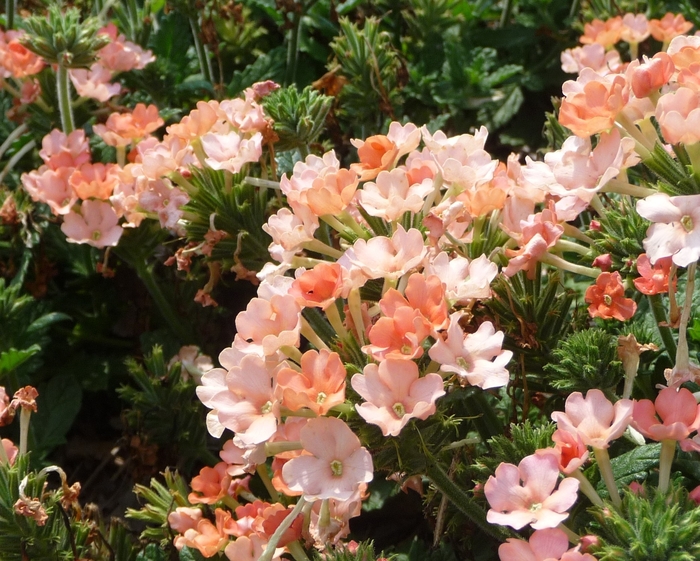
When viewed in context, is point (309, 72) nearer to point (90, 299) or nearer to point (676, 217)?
point (90, 299)

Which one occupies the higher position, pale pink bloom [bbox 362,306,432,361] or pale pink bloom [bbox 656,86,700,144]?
pale pink bloom [bbox 656,86,700,144]

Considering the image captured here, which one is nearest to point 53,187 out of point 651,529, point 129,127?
point 129,127

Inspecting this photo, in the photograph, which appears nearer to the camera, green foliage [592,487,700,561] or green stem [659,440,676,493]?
green foliage [592,487,700,561]

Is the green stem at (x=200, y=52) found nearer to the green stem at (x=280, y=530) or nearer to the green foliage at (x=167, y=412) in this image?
the green foliage at (x=167, y=412)

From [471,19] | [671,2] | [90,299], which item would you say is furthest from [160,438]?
[671,2]

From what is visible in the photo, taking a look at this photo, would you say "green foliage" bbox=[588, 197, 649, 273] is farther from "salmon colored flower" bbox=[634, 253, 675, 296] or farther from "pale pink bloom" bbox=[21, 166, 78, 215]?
"pale pink bloom" bbox=[21, 166, 78, 215]

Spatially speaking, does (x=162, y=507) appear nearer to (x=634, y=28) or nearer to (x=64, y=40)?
(x=64, y=40)

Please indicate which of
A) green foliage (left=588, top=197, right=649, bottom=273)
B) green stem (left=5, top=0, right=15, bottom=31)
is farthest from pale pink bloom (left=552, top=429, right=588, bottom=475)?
green stem (left=5, top=0, right=15, bottom=31)

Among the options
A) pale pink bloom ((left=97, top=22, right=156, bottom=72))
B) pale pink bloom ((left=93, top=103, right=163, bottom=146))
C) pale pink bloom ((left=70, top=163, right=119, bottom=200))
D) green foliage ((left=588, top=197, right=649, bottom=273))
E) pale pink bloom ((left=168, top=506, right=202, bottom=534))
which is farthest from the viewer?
pale pink bloom ((left=97, top=22, right=156, bottom=72))
